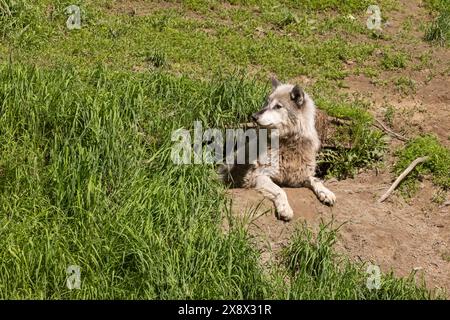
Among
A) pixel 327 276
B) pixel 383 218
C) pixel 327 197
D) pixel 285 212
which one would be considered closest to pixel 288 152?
pixel 327 197

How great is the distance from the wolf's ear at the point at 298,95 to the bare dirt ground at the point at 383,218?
0.90 metres

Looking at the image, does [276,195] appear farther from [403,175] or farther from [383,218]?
[403,175]

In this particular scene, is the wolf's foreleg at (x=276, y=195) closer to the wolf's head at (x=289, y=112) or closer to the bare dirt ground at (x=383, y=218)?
the bare dirt ground at (x=383, y=218)

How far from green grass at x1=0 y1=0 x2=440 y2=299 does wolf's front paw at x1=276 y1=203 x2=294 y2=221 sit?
1.52ft

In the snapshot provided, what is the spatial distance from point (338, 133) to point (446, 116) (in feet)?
4.78

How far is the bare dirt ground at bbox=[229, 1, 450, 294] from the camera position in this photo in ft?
22.8

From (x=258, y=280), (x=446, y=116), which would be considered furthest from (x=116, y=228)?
(x=446, y=116)

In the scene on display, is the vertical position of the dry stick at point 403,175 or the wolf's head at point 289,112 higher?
the wolf's head at point 289,112

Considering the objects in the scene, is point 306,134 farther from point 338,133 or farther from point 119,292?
point 119,292

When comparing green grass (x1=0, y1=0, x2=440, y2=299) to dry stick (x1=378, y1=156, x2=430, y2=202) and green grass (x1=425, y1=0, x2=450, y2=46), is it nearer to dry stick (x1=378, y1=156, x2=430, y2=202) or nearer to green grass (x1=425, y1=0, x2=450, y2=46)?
dry stick (x1=378, y1=156, x2=430, y2=202)

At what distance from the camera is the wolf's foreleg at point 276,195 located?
7219mm

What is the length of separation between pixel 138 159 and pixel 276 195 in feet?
4.47

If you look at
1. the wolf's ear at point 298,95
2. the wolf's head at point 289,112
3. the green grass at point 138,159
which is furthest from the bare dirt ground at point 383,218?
the wolf's ear at point 298,95

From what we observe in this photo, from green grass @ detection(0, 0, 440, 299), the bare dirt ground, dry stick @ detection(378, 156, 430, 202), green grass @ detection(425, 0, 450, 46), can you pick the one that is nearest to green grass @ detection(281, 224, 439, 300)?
green grass @ detection(0, 0, 440, 299)
